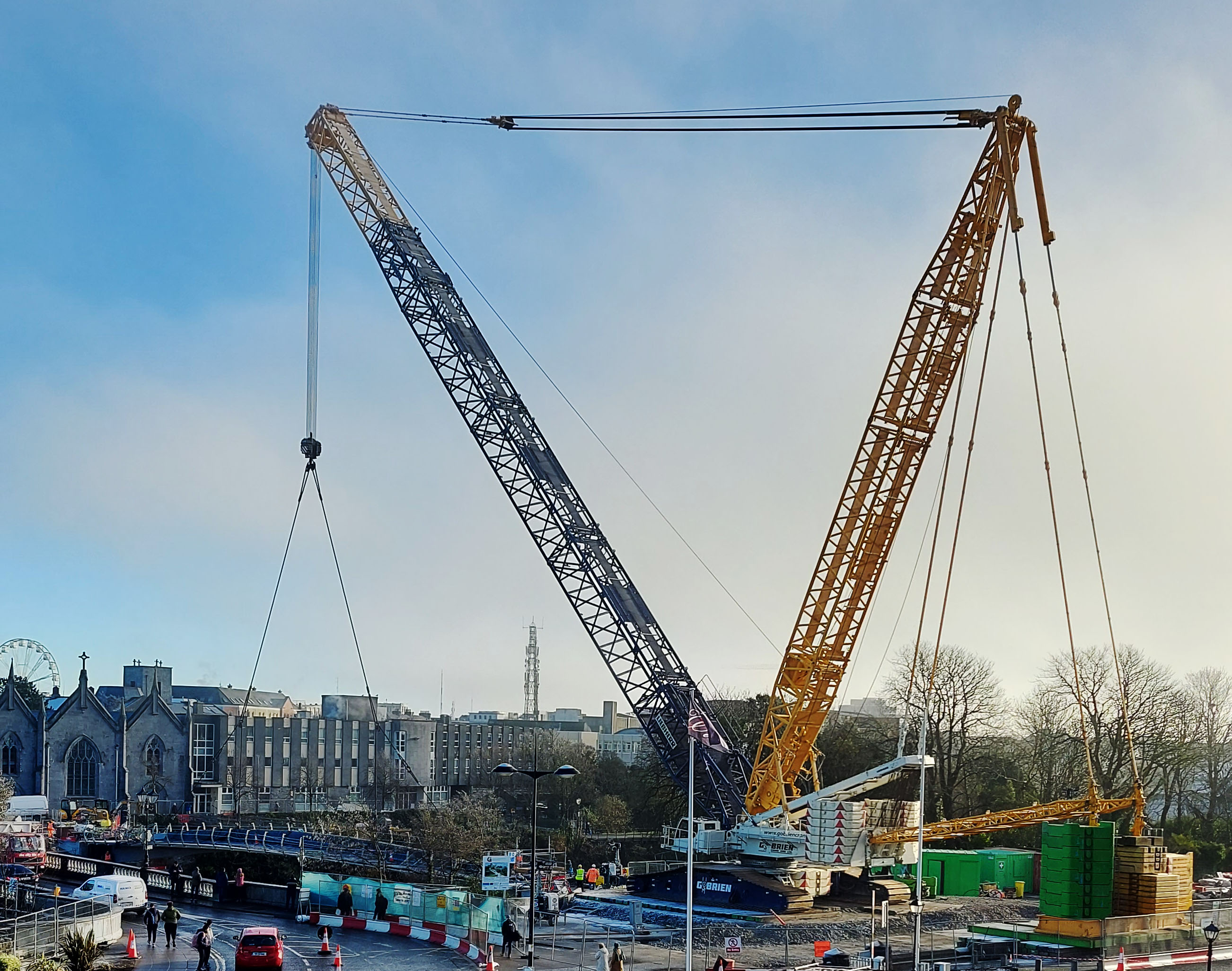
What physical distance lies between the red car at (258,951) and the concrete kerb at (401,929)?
18.3 ft

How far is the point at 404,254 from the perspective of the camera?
5662 cm

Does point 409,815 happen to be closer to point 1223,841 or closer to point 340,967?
point 1223,841

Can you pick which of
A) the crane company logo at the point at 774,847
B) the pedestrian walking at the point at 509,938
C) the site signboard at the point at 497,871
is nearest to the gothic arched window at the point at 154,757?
the site signboard at the point at 497,871

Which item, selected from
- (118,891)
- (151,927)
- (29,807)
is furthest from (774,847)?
(29,807)

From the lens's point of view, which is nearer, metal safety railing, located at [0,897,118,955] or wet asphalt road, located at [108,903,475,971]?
metal safety railing, located at [0,897,118,955]

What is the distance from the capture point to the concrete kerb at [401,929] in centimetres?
3712

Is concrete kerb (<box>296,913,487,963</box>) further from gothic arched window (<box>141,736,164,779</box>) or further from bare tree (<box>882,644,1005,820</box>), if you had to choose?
gothic arched window (<box>141,736,164,779</box>)

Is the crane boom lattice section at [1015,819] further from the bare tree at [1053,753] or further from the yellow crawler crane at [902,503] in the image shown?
the bare tree at [1053,753]

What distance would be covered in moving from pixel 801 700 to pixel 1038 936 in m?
14.2

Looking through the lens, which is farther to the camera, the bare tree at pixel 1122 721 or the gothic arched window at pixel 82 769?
the gothic arched window at pixel 82 769

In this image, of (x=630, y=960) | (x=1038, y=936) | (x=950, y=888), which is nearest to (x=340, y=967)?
(x=630, y=960)

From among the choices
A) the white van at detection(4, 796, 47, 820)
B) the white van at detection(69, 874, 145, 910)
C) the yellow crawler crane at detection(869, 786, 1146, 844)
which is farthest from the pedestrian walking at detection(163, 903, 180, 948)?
the white van at detection(4, 796, 47, 820)

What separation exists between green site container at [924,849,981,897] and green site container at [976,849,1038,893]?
0.77 meters

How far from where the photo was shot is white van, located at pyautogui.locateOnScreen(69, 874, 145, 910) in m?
42.1
